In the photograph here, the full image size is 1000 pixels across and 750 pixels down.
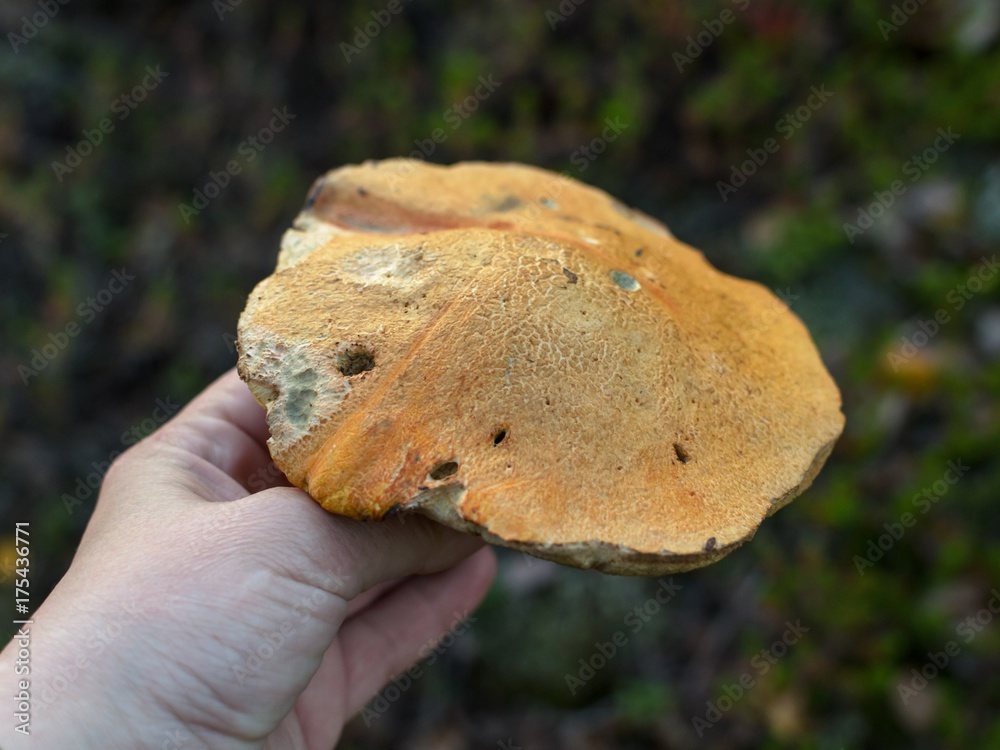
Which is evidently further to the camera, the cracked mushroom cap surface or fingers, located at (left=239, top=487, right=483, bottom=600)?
fingers, located at (left=239, top=487, right=483, bottom=600)

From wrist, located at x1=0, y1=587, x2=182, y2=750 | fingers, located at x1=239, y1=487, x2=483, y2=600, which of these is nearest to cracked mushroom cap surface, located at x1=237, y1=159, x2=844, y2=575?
fingers, located at x1=239, y1=487, x2=483, y2=600

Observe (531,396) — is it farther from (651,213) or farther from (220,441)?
(651,213)

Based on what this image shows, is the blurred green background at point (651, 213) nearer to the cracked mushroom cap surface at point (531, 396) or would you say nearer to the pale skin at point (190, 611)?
the cracked mushroom cap surface at point (531, 396)

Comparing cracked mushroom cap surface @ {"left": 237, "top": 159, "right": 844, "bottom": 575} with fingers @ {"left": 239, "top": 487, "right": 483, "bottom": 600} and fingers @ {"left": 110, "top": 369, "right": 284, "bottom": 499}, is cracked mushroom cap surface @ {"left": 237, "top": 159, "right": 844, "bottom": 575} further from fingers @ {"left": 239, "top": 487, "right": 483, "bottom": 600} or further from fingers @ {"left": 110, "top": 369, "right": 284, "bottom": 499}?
fingers @ {"left": 110, "top": 369, "right": 284, "bottom": 499}

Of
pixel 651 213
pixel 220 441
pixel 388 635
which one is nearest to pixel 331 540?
pixel 220 441

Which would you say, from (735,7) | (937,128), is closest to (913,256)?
(937,128)

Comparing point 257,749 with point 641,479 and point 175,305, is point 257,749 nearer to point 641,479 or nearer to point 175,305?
point 641,479
